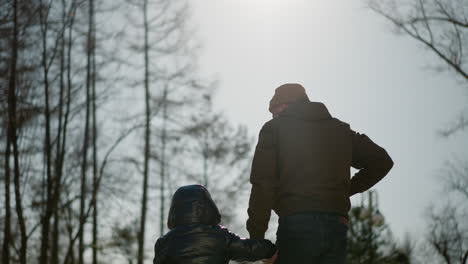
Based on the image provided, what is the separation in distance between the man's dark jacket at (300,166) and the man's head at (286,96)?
0.07m

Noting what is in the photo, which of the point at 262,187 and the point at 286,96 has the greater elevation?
the point at 286,96

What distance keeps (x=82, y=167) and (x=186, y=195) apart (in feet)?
35.4

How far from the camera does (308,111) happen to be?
9.86 feet

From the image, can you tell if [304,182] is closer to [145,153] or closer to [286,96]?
[286,96]

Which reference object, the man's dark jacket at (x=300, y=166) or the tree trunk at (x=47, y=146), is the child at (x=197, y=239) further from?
the tree trunk at (x=47, y=146)

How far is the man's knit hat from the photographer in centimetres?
313

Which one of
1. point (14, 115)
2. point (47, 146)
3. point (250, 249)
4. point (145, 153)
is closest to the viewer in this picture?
point (250, 249)

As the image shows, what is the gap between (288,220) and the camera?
9.27 ft

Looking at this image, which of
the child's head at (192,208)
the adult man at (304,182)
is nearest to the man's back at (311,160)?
the adult man at (304,182)

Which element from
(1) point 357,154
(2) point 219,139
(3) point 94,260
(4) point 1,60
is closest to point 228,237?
(1) point 357,154

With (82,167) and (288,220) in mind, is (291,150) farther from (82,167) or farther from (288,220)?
(82,167)

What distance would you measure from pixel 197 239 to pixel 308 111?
1.03 metres

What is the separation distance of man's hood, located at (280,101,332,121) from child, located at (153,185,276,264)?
2.46ft

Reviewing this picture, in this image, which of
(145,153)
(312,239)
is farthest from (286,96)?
(145,153)
